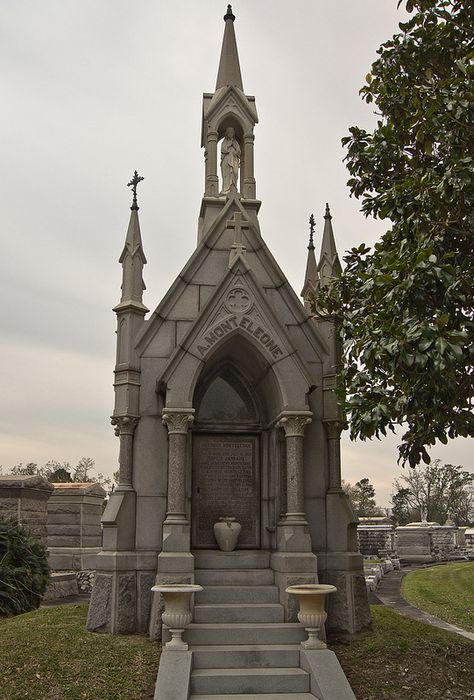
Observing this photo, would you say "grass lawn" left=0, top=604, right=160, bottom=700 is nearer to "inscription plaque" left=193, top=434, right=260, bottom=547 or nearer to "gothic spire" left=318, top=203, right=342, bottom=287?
"inscription plaque" left=193, top=434, right=260, bottom=547

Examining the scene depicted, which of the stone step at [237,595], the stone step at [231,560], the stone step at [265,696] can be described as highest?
the stone step at [231,560]

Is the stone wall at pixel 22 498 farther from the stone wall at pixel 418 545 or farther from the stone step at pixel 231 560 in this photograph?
the stone wall at pixel 418 545

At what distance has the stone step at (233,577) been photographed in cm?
1077

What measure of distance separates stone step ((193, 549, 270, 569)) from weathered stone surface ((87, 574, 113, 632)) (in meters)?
1.36

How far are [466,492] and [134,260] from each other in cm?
6812

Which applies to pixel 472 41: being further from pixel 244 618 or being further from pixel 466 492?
pixel 466 492

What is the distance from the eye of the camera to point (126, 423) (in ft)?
37.7

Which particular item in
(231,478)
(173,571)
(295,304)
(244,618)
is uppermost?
(295,304)

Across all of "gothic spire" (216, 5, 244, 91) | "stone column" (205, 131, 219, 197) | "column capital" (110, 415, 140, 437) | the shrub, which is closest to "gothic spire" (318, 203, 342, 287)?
"stone column" (205, 131, 219, 197)

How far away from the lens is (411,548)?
38.8 metres

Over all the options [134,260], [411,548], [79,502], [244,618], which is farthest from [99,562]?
[411,548]

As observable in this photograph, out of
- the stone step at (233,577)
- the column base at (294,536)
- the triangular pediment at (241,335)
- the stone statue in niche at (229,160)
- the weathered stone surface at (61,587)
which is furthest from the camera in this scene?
the weathered stone surface at (61,587)

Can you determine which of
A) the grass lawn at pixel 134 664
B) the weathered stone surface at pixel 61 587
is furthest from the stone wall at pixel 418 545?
the grass lawn at pixel 134 664

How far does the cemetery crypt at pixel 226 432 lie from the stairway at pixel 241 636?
0.23 m
